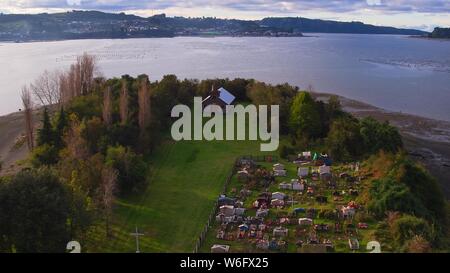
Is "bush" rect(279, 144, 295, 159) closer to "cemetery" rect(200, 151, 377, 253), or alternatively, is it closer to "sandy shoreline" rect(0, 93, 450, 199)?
"cemetery" rect(200, 151, 377, 253)

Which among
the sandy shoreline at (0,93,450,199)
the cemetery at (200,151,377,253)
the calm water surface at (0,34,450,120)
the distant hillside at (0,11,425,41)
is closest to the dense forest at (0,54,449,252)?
the cemetery at (200,151,377,253)

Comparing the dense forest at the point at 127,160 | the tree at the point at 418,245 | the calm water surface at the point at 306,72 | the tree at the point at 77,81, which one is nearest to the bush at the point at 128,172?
the dense forest at the point at 127,160

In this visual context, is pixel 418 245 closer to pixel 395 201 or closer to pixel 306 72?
pixel 395 201

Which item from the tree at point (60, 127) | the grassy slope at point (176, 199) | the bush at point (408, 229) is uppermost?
the tree at point (60, 127)

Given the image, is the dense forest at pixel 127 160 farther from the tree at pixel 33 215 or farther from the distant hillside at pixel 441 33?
the distant hillside at pixel 441 33
